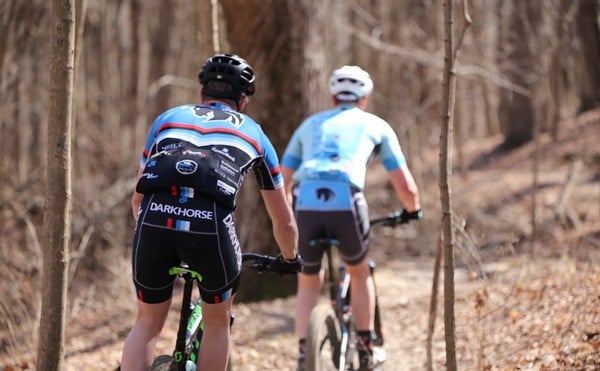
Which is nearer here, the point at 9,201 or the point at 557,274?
the point at 557,274

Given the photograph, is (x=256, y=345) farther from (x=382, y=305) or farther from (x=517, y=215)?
(x=517, y=215)

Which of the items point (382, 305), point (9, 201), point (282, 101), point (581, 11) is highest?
point (581, 11)

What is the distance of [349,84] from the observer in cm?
568

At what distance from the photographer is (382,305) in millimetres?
8242

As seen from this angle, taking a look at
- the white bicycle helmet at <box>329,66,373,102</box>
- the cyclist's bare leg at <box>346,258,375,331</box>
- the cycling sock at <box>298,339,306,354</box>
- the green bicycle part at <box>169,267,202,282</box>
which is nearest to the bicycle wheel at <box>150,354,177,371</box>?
the green bicycle part at <box>169,267,202,282</box>

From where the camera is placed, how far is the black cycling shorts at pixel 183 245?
3.65m

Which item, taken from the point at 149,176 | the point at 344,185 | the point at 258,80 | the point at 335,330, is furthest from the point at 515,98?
the point at 149,176

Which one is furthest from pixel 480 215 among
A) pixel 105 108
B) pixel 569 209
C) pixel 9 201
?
pixel 105 108

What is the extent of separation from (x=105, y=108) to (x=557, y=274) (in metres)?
17.2

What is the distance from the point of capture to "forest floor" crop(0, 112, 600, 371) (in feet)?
18.2

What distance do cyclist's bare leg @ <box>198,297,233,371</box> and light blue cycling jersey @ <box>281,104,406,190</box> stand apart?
1.79 m

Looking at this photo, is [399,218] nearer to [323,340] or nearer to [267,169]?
[323,340]

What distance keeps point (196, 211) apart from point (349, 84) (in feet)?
7.65

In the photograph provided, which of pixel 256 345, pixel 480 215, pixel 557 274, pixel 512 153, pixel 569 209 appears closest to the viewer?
pixel 256 345
